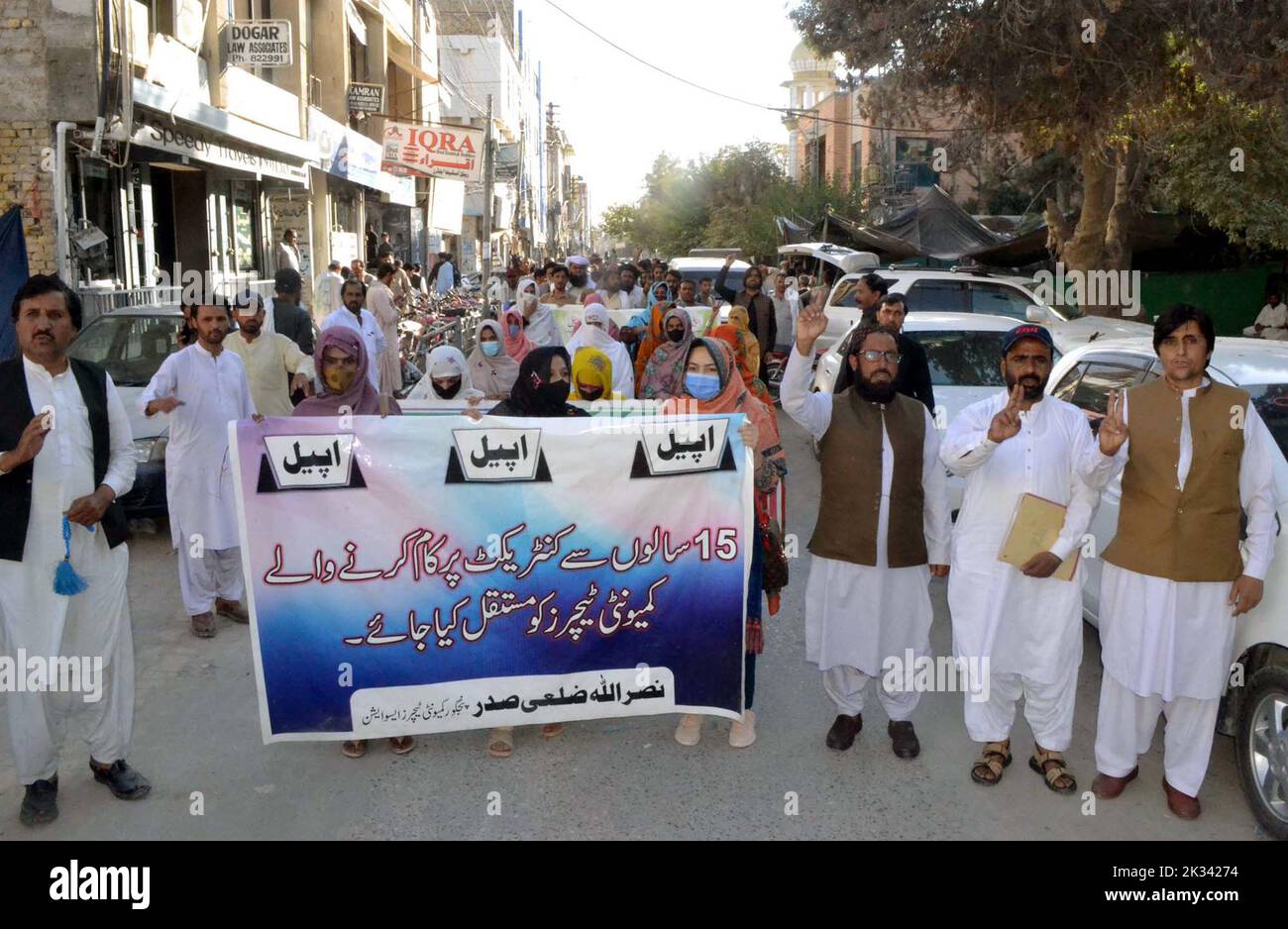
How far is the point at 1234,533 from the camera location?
13.5 ft

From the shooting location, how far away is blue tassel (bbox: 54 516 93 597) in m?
4.12

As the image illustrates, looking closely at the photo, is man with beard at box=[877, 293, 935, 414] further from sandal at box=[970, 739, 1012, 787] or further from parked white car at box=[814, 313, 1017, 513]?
sandal at box=[970, 739, 1012, 787]

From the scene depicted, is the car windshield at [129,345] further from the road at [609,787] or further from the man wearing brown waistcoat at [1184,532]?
the man wearing brown waistcoat at [1184,532]

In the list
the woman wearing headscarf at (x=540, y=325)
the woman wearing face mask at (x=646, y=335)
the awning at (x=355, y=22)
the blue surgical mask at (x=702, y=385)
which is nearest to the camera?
the blue surgical mask at (x=702, y=385)

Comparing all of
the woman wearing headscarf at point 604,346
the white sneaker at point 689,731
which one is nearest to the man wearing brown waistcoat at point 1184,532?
the white sneaker at point 689,731

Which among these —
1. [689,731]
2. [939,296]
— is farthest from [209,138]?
[689,731]

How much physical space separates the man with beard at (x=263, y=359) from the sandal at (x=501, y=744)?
3.26 meters

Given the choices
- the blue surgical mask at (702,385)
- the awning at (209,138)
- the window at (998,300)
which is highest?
the awning at (209,138)

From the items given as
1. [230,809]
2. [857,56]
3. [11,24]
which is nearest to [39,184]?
[11,24]

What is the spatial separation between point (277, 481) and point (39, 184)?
35.7 ft

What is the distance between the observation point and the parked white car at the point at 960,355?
8695 mm

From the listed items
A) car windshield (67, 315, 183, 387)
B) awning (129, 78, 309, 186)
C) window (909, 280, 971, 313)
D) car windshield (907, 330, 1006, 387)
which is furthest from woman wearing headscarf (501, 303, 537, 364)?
awning (129, 78, 309, 186)

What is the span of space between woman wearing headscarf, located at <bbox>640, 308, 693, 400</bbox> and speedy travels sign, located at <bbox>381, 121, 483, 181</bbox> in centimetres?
1927

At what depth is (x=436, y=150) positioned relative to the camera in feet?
86.2
